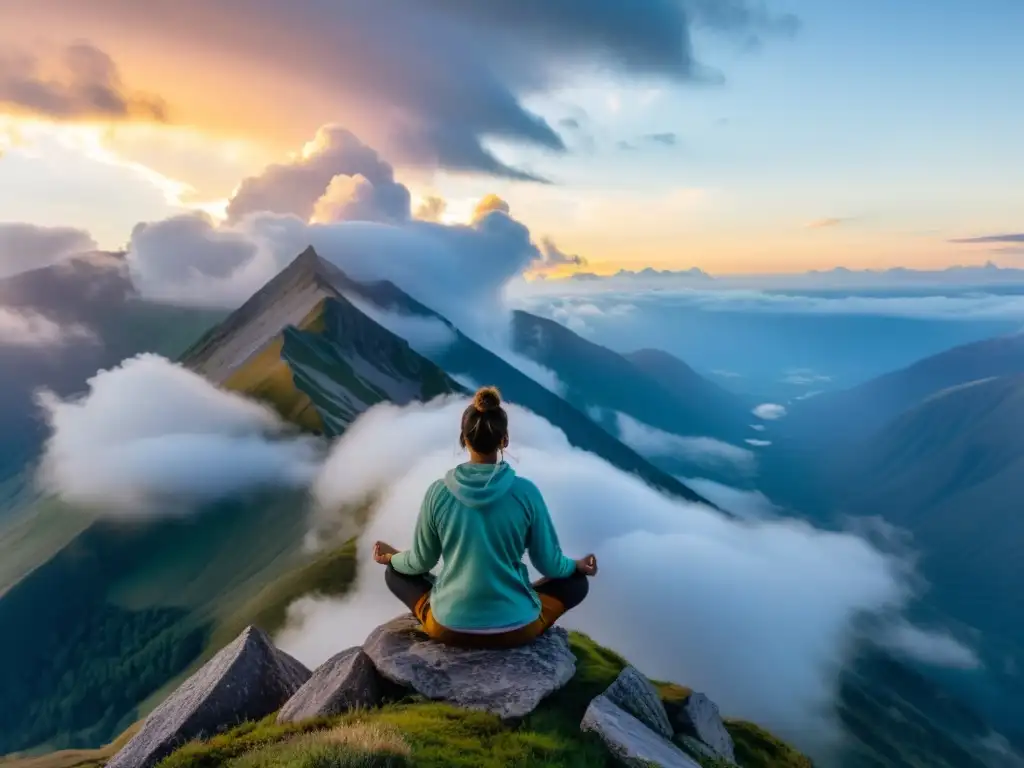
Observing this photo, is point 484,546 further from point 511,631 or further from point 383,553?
point 383,553

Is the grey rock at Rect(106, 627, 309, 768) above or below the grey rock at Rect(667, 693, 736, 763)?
above

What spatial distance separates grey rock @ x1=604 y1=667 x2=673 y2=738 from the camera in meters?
12.6

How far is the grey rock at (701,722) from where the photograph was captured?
1586 centimetres

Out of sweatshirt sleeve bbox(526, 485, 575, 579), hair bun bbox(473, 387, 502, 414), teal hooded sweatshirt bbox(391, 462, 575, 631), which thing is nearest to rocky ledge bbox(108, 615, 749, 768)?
teal hooded sweatshirt bbox(391, 462, 575, 631)

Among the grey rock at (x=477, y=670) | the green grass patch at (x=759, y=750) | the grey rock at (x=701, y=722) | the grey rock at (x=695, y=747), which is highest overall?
the grey rock at (x=477, y=670)

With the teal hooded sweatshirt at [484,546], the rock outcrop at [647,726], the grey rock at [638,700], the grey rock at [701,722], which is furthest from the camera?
the grey rock at [701,722]

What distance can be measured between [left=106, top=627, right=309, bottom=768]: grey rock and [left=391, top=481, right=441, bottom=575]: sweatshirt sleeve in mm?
4022

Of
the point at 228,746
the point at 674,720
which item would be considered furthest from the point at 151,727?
the point at 674,720

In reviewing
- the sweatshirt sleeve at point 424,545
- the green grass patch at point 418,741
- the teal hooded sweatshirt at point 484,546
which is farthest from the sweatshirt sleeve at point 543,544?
the green grass patch at point 418,741

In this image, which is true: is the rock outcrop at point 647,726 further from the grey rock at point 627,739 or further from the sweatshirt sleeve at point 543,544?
the sweatshirt sleeve at point 543,544

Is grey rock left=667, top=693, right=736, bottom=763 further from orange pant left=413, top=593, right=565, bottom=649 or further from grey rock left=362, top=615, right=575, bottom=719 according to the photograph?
orange pant left=413, top=593, right=565, bottom=649

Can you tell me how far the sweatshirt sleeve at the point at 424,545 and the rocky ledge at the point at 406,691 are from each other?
141 cm

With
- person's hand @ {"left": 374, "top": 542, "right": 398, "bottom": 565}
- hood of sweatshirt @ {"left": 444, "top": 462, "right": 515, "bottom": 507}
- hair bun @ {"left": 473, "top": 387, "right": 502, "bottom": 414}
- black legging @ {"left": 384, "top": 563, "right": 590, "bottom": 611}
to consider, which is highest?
hair bun @ {"left": 473, "top": 387, "right": 502, "bottom": 414}

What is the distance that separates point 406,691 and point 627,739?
12.1 ft
